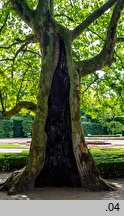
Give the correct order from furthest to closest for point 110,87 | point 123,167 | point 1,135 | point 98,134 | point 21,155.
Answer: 1. point 98,134
2. point 1,135
3. point 21,155
4. point 110,87
5. point 123,167

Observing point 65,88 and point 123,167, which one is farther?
point 123,167

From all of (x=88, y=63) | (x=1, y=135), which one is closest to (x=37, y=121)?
(x=88, y=63)

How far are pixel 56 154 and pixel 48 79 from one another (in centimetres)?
212

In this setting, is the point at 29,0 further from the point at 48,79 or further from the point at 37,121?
the point at 37,121

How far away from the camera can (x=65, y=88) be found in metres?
10.4

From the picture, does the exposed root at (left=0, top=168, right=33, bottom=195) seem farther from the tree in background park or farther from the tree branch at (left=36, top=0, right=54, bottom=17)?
the tree branch at (left=36, top=0, right=54, bottom=17)

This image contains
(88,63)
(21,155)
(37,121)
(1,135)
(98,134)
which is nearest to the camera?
(37,121)

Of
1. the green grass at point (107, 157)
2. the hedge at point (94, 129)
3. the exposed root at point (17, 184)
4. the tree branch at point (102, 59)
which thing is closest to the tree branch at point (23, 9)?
the tree branch at point (102, 59)

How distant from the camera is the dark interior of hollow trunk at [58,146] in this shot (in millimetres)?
10234

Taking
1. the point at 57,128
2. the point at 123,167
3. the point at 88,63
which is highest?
the point at 88,63

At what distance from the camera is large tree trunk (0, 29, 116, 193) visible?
32.4 feet

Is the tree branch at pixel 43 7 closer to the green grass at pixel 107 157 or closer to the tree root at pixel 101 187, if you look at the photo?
the tree root at pixel 101 187

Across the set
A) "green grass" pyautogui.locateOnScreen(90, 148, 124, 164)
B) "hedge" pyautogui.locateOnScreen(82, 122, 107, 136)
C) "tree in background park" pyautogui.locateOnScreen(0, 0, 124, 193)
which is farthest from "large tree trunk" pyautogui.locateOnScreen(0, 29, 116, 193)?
"hedge" pyautogui.locateOnScreen(82, 122, 107, 136)

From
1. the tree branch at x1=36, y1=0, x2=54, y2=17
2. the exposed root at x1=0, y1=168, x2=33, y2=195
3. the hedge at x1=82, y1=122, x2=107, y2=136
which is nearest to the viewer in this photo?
the exposed root at x1=0, y1=168, x2=33, y2=195
